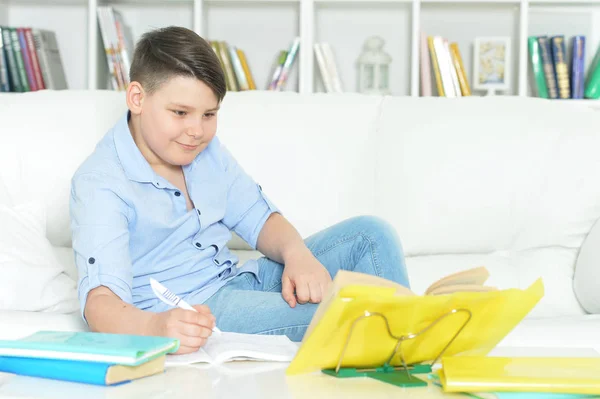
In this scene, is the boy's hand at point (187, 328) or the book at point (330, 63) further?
the book at point (330, 63)

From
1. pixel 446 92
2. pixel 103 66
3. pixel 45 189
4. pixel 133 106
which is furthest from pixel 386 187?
pixel 103 66

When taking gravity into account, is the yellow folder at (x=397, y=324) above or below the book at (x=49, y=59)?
below

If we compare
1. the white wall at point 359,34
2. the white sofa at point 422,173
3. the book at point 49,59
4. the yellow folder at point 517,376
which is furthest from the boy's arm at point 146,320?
the white wall at point 359,34

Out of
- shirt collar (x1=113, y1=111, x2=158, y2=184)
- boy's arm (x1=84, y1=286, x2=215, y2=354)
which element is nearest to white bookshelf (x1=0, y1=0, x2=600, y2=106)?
shirt collar (x1=113, y1=111, x2=158, y2=184)

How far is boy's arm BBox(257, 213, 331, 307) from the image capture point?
1.30 metres

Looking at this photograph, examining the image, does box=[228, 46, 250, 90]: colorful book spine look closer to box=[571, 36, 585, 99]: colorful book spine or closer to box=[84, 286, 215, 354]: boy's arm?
box=[571, 36, 585, 99]: colorful book spine

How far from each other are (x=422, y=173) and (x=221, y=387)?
3.35 feet

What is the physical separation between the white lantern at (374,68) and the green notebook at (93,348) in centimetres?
225

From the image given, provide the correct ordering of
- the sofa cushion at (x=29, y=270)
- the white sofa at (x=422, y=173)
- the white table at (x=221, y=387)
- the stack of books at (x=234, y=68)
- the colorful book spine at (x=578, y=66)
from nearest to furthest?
the white table at (x=221, y=387) < the sofa cushion at (x=29, y=270) < the white sofa at (x=422, y=173) < the colorful book spine at (x=578, y=66) < the stack of books at (x=234, y=68)

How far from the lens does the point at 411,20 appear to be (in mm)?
3098

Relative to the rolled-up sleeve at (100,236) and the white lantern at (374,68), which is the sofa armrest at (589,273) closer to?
the rolled-up sleeve at (100,236)

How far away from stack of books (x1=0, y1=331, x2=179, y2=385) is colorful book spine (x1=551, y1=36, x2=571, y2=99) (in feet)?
7.72

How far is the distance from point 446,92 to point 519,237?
125 centimetres

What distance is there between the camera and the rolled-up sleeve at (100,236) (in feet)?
3.93
